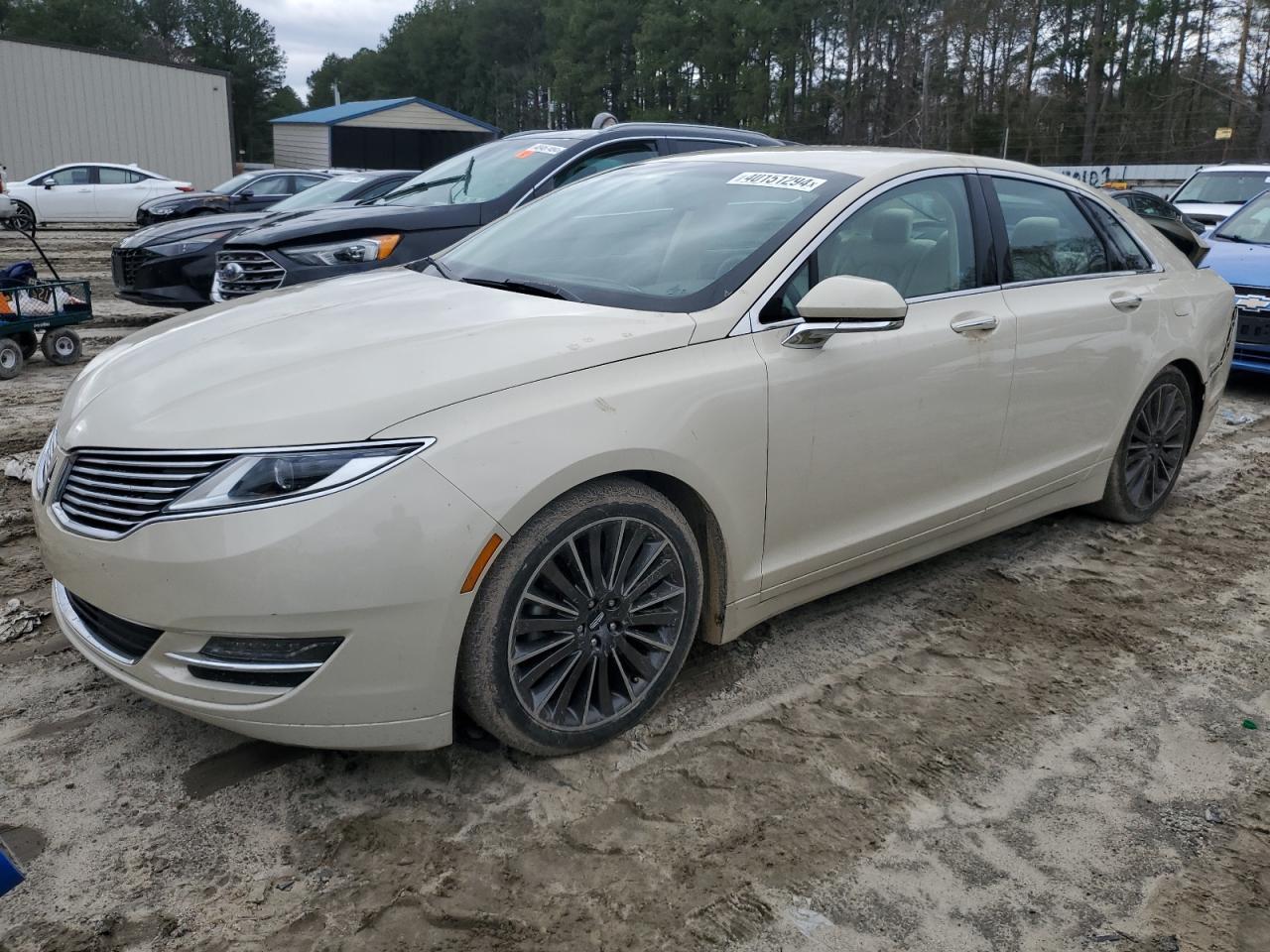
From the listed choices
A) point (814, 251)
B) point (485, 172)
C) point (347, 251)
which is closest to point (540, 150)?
point (485, 172)

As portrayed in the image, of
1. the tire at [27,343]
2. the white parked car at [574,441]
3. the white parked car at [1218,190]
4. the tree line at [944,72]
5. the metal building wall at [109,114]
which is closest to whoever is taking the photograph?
the white parked car at [574,441]

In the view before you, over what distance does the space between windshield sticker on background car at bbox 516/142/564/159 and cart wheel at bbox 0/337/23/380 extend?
3954 millimetres

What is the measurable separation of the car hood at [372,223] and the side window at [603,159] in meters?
0.63

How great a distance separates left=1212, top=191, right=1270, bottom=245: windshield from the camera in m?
8.62

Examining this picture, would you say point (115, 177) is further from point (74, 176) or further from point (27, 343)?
point (27, 343)

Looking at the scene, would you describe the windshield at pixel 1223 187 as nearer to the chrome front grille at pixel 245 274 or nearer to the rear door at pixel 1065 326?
the rear door at pixel 1065 326

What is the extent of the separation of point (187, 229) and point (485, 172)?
344 cm

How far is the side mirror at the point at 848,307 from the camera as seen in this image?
2.94 meters

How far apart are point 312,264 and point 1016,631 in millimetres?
4798

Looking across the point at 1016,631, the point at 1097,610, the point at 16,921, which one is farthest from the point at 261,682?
the point at 1097,610

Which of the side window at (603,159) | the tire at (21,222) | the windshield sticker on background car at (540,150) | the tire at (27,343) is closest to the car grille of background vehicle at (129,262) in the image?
the tire at (21,222)

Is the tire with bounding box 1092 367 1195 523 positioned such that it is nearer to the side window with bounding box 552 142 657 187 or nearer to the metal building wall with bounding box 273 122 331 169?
the side window with bounding box 552 142 657 187

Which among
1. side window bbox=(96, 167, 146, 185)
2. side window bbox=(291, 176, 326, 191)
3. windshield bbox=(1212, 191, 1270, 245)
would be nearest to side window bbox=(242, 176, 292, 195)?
side window bbox=(291, 176, 326, 191)

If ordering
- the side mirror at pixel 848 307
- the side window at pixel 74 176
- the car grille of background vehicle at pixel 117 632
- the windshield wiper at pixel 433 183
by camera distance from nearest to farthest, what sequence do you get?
the car grille of background vehicle at pixel 117 632 < the side mirror at pixel 848 307 < the windshield wiper at pixel 433 183 < the side window at pixel 74 176
